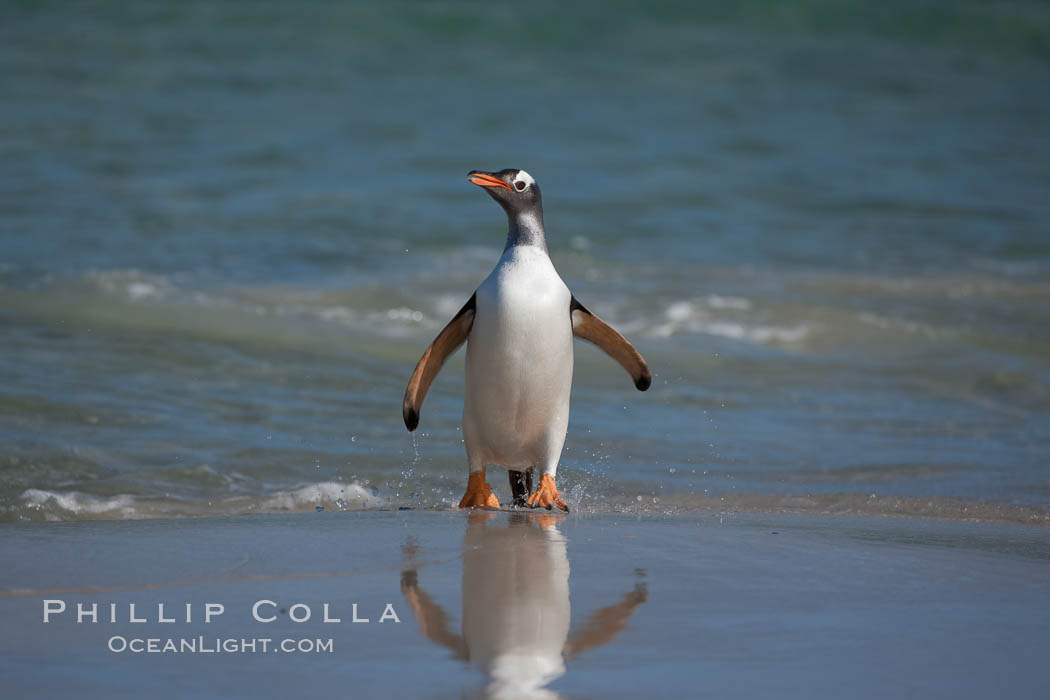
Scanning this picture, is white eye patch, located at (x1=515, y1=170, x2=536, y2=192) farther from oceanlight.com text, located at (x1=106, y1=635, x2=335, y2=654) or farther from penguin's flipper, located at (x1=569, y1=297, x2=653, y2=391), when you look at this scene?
oceanlight.com text, located at (x1=106, y1=635, x2=335, y2=654)

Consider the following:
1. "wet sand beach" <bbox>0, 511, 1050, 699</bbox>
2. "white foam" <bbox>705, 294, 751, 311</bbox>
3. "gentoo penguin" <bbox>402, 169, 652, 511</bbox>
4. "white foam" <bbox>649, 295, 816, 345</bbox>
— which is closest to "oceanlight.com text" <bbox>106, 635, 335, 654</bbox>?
"wet sand beach" <bbox>0, 511, 1050, 699</bbox>

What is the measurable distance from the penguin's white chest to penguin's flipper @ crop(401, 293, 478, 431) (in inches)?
1.4

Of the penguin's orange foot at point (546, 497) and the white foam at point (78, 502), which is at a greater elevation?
the penguin's orange foot at point (546, 497)

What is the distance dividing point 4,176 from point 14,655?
13505mm

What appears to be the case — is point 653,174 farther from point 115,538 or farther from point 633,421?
point 115,538

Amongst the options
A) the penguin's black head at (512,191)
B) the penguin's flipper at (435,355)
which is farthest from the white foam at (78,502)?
the penguin's black head at (512,191)

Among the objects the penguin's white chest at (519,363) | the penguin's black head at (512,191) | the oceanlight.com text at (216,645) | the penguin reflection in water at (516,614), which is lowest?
the oceanlight.com text at (216,645)

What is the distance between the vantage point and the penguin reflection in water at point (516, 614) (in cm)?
244

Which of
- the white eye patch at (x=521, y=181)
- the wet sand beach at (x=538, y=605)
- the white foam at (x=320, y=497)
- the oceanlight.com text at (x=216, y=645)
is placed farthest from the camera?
the white foam at (x=320, y=497)

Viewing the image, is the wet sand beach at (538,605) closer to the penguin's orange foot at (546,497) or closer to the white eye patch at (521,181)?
the penguin's orange foot at (546,497)

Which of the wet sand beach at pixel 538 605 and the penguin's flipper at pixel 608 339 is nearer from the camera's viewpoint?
the wet sand beach at pixel 538 605

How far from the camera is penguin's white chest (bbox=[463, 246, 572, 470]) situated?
4223 mm

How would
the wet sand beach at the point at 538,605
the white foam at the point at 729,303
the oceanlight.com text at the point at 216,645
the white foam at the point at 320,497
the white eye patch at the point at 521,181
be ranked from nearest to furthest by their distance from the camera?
1. the wet sand beach at the point at 538,605
2. the oceanlight.com text at the point at 216,645
3. the white eye patch at the point at 521,181
4. the white foam at the point at 320,497
5. the white foam at the point at 729,303

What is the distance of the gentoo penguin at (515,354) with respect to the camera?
4227 mm
